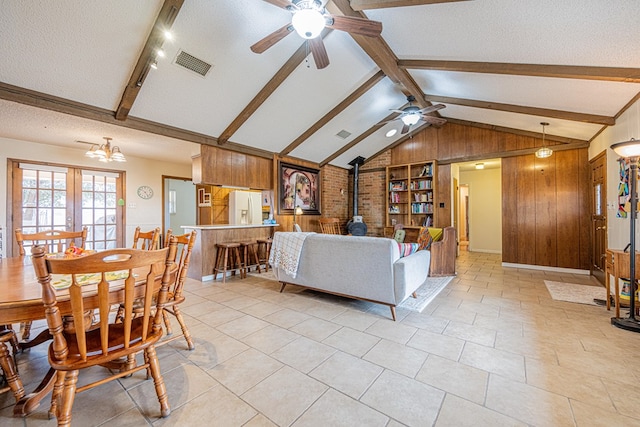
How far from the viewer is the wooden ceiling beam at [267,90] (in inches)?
135

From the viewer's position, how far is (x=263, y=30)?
3.03 m

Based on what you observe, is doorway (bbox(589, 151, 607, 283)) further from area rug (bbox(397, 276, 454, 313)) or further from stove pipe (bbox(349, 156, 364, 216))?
stove pipe (bbox(349, 156, 364, 216))

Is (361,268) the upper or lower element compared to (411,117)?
lower

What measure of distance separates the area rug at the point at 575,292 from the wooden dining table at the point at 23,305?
15.1 ft

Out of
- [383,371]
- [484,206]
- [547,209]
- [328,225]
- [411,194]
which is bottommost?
[383,371]

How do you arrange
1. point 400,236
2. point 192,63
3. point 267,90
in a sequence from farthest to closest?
point 400,236 < point 267,90 < point 192,63

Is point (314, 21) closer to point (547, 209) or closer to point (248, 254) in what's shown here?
point (248, 254)

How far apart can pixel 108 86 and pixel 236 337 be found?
328cm

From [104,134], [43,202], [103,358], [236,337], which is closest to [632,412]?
[236,337]

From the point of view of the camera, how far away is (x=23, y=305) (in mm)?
1196

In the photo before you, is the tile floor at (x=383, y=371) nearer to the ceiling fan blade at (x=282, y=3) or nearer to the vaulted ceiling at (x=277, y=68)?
the vaulted ceiling at (x=277, y=68)

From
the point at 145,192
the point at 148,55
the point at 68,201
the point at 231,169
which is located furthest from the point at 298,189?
the point at 68,201

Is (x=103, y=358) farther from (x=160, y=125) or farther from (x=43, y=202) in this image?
(x=43, y=202)

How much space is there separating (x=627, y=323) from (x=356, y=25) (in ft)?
12.4
